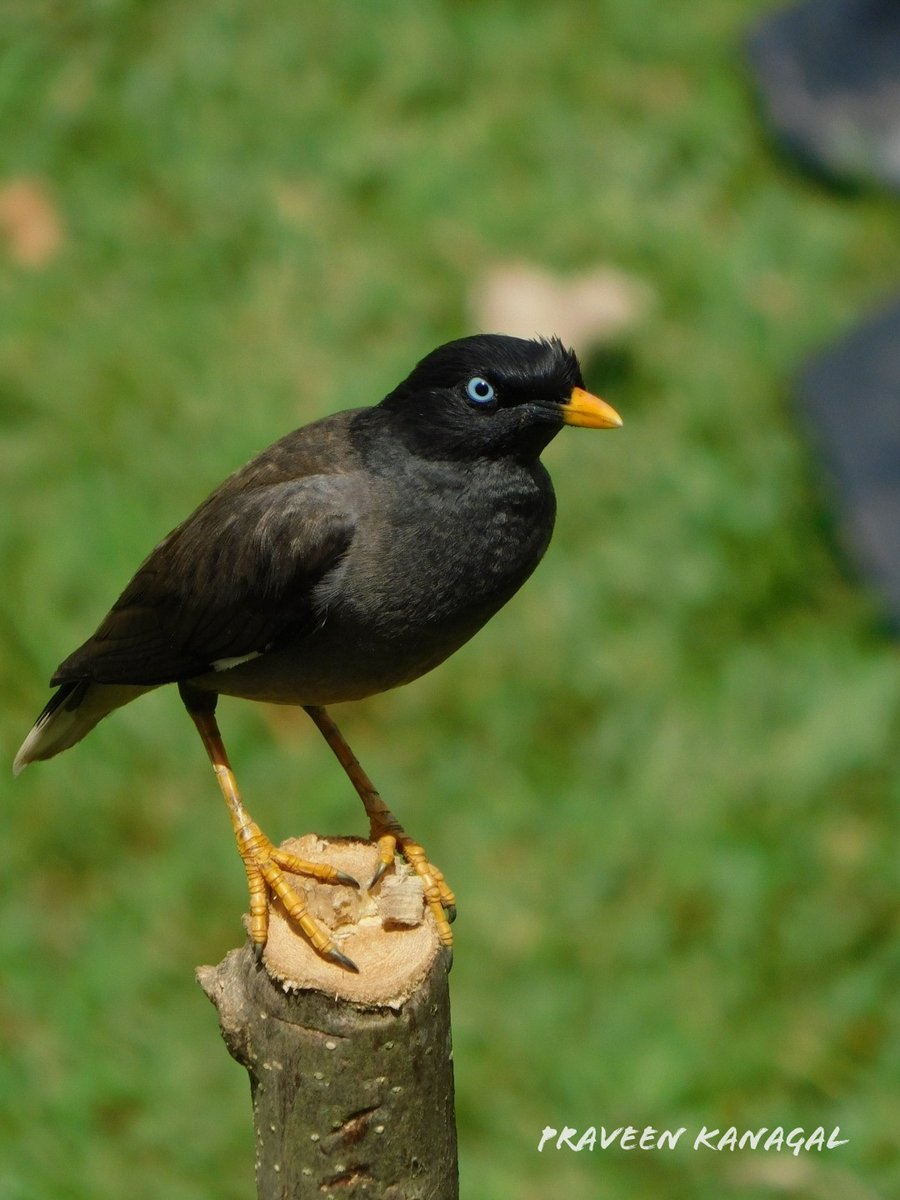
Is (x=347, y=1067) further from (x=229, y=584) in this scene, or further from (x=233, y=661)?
(x=229, y=584)

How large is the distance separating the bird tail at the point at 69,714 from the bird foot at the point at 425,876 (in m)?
0.81

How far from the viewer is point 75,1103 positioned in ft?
18.5

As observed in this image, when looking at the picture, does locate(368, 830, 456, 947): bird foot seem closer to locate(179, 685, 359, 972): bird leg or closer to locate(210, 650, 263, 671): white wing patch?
locate(179, 685, 359, 972): bird leg

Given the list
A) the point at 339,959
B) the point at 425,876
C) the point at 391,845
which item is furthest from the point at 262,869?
the point at 339,959

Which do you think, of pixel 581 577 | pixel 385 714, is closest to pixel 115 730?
pixel 385 714

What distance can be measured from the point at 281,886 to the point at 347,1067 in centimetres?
66

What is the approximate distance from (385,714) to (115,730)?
1046 mm

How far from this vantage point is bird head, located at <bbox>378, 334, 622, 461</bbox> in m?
4.10

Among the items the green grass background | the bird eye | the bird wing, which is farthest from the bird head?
the green grass background

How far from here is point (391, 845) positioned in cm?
426

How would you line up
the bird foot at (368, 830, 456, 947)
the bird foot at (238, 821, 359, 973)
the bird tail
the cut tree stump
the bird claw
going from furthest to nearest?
the bird tail, the bird foot at (368, 830, 456, 947), the bird foot at (238, 821, 359, 973), the bird claw, the cut tree stump

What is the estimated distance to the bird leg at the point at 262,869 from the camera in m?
3.73

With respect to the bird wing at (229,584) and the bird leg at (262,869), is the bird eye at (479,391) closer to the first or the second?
the bird wing at (229,584)

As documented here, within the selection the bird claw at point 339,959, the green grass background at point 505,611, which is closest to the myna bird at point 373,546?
the bird claw at point 339,959
